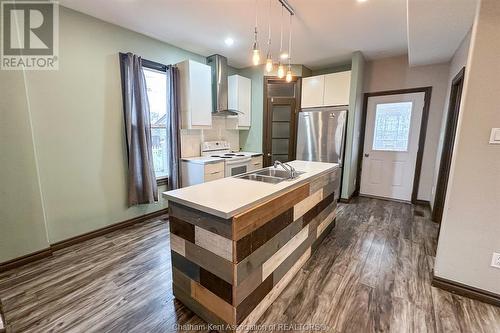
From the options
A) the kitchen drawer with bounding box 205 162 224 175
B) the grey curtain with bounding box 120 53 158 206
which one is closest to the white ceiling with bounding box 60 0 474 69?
the grey curtain with bounding box 120 53 158 206

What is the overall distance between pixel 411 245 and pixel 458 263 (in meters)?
0.85

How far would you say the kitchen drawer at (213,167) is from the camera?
338 cm

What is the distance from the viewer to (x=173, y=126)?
3391 mm

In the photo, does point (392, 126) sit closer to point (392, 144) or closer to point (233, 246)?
point (392, 144)

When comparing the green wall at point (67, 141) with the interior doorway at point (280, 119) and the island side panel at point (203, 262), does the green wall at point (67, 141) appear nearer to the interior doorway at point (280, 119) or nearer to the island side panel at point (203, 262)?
the island side panel at point (203, 262)

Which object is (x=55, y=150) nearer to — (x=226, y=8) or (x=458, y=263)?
(x=226, y=8)

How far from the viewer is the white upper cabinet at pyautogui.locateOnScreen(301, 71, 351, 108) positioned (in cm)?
390

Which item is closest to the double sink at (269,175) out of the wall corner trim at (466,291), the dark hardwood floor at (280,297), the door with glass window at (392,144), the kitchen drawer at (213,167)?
the dark hardwood floor at (280,297)

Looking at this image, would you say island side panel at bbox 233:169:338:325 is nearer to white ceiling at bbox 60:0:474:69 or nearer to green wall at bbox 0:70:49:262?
white ceiling at bbox 60:0:474:69

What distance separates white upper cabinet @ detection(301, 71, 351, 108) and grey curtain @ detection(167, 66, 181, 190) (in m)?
2.44

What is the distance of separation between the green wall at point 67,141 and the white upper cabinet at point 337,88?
3067 millimetres

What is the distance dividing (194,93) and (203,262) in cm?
277

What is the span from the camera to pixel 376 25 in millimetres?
2732

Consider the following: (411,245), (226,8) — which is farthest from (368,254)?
(226,8)
